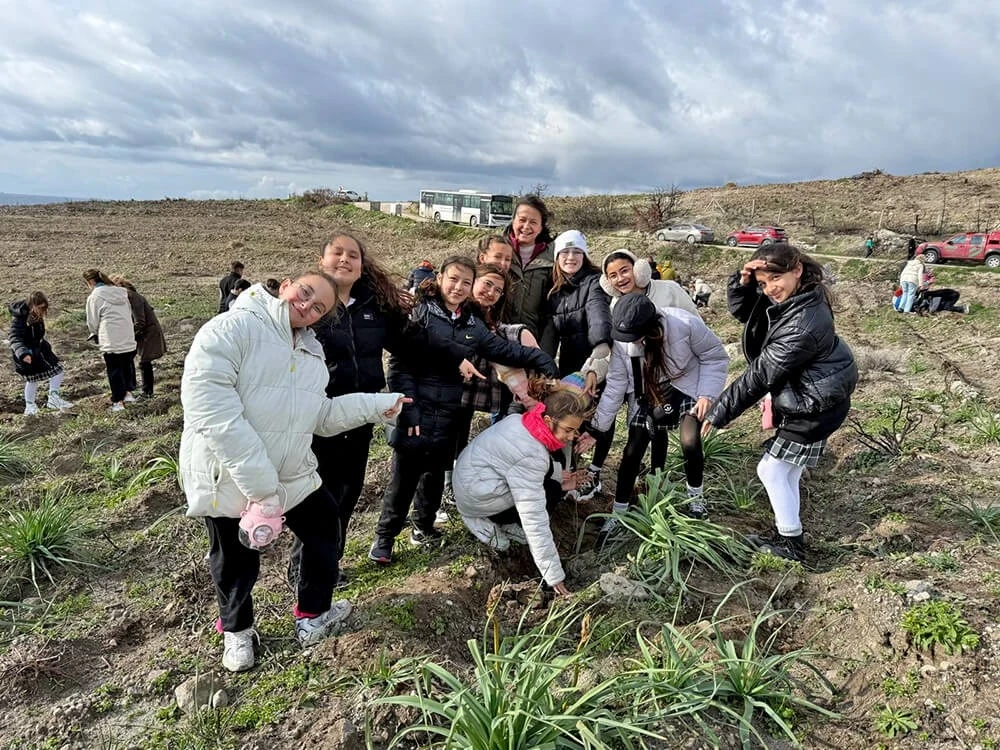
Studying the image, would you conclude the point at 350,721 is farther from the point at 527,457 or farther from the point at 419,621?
the point at 527,457

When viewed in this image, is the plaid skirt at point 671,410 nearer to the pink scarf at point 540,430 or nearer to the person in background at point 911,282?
the pink scarf at point 540,430

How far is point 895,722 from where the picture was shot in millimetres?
2176

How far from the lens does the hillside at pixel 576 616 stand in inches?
89.0

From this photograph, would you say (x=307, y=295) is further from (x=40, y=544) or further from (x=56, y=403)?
(x=56, y=403)

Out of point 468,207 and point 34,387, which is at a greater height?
point 468,207

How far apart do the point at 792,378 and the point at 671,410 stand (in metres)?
0.77

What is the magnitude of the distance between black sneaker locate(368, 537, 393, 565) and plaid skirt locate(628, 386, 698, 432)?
1722mm

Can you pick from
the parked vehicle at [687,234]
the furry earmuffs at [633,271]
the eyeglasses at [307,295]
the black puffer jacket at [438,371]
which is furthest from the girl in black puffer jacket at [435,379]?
the parked vehicle at [687,234]

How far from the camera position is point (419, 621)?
2.93 m

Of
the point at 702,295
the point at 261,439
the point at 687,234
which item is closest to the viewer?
the point at 261,439

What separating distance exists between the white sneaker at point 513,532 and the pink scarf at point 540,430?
77cm

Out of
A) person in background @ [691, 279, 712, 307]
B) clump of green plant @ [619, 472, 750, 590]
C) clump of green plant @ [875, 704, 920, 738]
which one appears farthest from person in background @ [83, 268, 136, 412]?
person in background @ [691, 279, 712, 307]

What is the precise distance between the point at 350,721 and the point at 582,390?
1932 millimetres

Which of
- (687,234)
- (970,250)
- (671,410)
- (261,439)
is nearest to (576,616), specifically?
(671,410)
